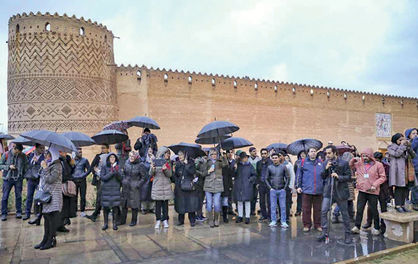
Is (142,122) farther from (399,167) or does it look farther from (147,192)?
(399,167)

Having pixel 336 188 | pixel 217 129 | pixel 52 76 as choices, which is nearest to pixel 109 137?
pixel 217 129

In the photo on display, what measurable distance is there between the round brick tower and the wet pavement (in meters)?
8.44

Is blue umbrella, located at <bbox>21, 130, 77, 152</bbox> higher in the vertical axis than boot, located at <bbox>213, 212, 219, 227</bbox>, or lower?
higher

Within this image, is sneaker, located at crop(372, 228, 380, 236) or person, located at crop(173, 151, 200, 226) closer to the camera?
sneaker, located at crop(372, 228, 380, 236)

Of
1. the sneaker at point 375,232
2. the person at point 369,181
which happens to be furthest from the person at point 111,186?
the sneaker at point 375,232

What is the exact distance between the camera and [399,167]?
19.1 feet

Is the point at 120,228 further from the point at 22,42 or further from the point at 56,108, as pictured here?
the point at 22,42

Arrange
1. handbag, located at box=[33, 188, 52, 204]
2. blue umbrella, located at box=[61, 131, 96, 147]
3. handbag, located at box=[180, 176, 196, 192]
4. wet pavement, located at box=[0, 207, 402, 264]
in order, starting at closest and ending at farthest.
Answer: wet pavement, located at box=[0, 207, 402, 264] < handbag, located at box=[33, 188, 52, 204] < handbag, located at box=[180, 176, 196, 192] < blue umbrella, located at box=[61, 131, 96, 147]

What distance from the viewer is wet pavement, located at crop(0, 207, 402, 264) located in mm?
4562

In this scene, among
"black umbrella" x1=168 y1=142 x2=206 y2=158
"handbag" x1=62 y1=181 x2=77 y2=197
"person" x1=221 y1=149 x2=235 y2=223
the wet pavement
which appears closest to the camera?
the wet pavement

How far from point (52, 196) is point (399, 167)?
5.84 meters

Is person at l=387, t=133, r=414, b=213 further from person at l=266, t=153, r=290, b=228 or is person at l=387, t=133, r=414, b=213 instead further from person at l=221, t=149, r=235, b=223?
person at l=221, t=149, r=235, b=223

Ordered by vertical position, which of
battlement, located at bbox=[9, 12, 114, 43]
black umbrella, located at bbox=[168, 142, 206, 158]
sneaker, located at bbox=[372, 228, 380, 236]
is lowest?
sneaker, located at bbox=[372, 228, 380, 236]

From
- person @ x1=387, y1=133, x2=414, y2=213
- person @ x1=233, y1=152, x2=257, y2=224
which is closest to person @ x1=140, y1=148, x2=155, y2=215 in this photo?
person @ x1=233, y1=152, x2=257, y2=224
